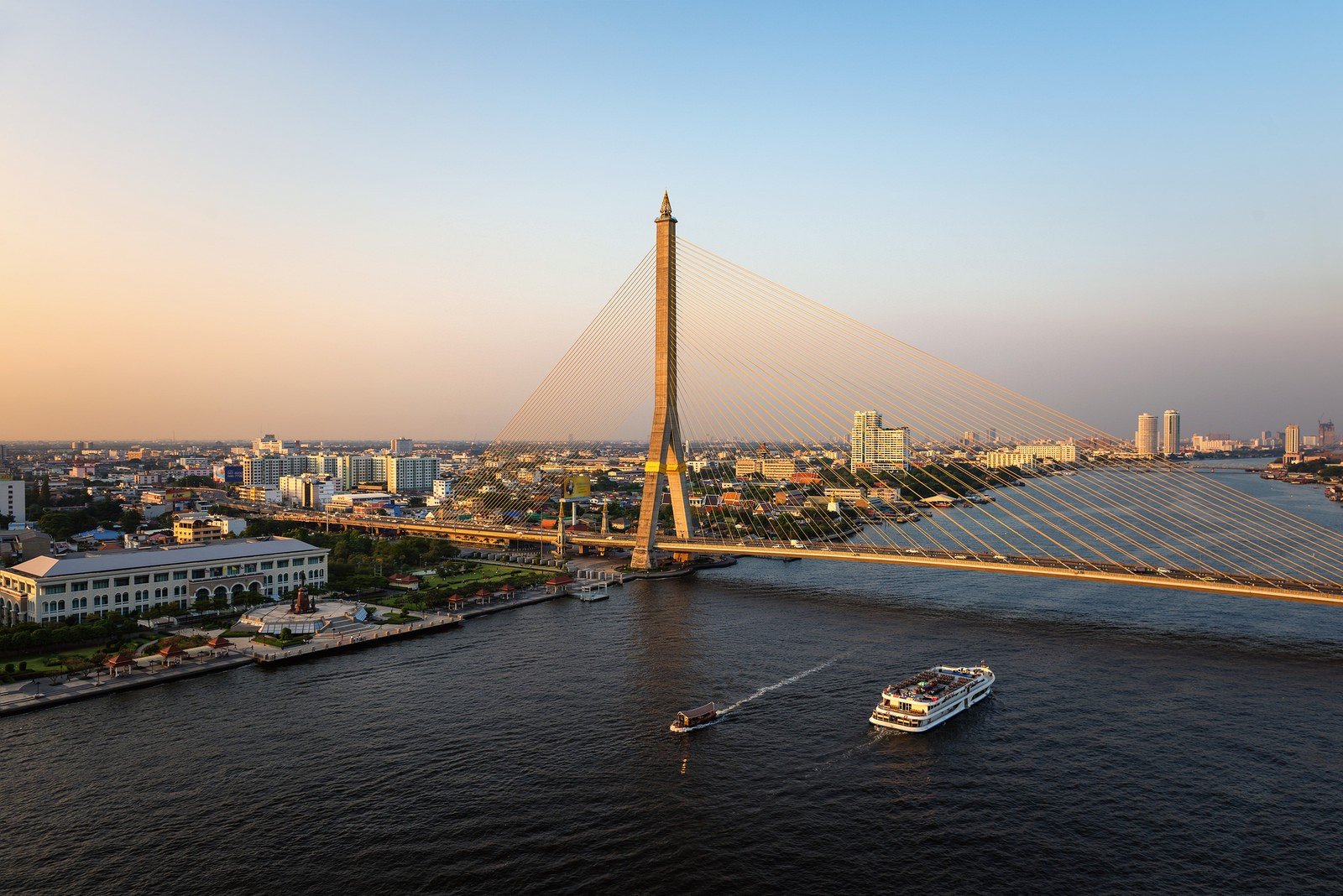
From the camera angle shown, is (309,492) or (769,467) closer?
(309,492)

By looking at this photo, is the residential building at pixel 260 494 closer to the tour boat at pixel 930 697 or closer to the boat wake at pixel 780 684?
the boat wake at pixel 780 684

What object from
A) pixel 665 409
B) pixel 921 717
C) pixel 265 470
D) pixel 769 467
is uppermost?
pixel 665 409

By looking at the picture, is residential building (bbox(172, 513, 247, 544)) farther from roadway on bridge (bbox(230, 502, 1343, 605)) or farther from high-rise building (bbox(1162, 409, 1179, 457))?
high-rise building (bbox(1162, 409, 1179, 457))

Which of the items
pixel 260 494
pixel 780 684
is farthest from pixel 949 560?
pixel 260 494

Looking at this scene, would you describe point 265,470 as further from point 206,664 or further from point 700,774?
point 700,774

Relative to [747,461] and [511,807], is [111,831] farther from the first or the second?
[747,461]

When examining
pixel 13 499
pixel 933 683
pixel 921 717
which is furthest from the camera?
pixel 13 499

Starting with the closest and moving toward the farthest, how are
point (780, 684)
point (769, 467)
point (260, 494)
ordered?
1. point (780, 684)
2. point (260, 494)
3. point (769, 467)

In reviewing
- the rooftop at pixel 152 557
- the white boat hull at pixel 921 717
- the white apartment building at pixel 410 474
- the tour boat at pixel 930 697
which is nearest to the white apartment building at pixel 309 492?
the white apartment building at pixel 410 474
